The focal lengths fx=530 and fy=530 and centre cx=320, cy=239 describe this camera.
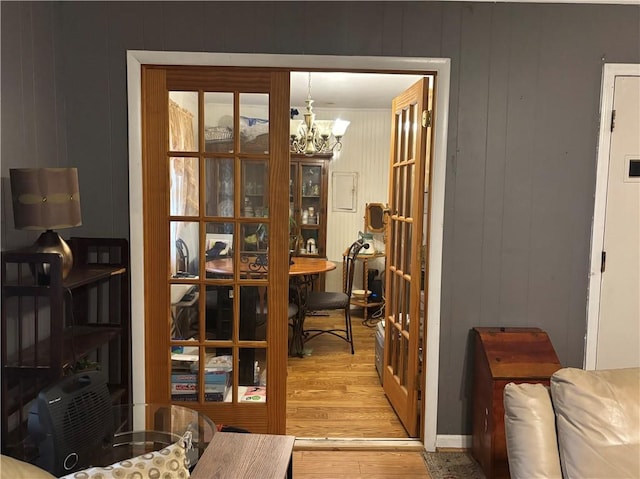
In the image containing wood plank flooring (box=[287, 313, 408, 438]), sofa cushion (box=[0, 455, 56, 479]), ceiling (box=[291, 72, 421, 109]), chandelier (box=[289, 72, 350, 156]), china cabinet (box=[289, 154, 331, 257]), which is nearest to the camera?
sofa cushion (box=[0, 455, 56, 479])

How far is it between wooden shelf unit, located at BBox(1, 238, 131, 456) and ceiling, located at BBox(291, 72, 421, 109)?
7.23ft

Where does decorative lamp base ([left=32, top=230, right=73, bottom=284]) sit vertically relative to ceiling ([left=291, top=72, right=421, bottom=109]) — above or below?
below

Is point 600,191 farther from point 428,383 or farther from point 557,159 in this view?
point 428,383

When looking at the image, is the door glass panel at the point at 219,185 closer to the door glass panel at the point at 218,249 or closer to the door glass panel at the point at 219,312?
the door glass panel at the point at 218,249

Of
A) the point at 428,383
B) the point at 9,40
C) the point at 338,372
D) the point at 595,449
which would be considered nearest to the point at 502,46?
the point at 428,383

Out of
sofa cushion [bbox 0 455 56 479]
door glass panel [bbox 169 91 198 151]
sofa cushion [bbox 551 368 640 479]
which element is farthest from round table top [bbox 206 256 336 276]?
sofa cushion [bbox 551 368 640 479]

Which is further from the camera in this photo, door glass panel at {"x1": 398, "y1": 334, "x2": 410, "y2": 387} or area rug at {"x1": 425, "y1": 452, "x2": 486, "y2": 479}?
door glass panel at {"x1": 398, "y1": 334, "x2": 410, "y2": 387}

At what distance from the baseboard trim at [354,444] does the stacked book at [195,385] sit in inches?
20.2

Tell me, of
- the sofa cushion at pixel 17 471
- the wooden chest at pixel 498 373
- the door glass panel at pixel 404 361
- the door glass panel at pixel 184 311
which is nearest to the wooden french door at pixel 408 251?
the door glass panel at pixel 404 361

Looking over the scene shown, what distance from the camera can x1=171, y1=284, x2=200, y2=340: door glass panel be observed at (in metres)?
2.83

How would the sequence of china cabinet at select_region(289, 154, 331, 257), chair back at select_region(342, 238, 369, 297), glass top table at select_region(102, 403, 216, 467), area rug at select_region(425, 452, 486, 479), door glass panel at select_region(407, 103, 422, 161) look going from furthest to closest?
china cabinet at select_region(289, 154, 331, 257) → chair back at select_region(342, 238, 369, 297) → door glass panel at select_region(407, 103, 422, 161) → area rug at select_region(425, 452, 486, 479) → glass top table at select_region(102, 403, 216, 467)

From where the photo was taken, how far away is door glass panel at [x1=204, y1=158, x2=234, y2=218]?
2.77 metres

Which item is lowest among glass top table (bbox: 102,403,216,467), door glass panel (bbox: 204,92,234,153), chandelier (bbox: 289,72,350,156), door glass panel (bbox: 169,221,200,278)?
glass top table (bbox: 102,403,216,467)

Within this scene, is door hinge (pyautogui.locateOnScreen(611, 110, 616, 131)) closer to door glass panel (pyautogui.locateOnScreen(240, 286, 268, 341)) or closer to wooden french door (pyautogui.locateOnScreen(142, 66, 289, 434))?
wooden french door (pyautogui.locateOnScreen(142, 66, 289, 434))
